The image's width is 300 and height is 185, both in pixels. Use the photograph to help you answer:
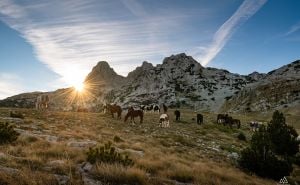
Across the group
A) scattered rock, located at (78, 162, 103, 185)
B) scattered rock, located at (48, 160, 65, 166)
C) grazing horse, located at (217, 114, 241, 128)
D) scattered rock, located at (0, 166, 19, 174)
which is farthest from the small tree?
scattered rock, located at (0, 166, 19, 174)

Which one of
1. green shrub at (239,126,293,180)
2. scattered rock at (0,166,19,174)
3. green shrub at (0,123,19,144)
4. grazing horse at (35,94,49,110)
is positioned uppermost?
grazing horse at (35,94,49,110)

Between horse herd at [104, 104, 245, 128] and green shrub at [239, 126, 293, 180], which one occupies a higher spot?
horse herd at [104, 104, 245, 128]

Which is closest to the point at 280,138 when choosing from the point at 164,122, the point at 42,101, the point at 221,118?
the point at 164,122

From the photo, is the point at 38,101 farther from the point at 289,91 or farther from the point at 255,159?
the point at 289,91

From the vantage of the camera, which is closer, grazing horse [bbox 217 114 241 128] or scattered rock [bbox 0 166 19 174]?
scattered rock [bbox 0 166 19 174]

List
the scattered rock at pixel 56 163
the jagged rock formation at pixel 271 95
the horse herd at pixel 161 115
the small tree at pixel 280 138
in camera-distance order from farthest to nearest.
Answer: the jagged rock formation at pixel 271 95
the horse herd at pixel 161 115
the small tree at pixel 280 138
the scattered rock at pixel 56 163

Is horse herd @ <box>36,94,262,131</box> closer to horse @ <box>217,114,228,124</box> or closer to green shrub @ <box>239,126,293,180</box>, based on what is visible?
horse @ <box>217,114,228,124</box>

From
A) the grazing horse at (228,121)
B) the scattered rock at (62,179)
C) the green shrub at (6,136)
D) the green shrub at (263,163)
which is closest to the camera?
the scattered rock at (62,179)

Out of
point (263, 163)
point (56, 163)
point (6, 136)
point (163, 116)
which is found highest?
point (163, 116)

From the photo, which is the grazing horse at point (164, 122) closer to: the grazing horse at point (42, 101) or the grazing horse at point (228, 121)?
the grazing horse at point (228, 121)

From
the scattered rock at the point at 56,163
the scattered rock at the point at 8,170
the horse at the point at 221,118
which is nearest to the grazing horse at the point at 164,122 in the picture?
the horse at the point at 221,118

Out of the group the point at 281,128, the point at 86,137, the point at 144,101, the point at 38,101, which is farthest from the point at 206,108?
the point at 86,137

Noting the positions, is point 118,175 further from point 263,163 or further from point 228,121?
point 228,121

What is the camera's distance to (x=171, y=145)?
77.2 ft
